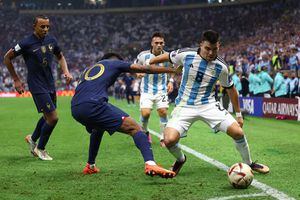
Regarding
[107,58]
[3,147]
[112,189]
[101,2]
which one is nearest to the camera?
[112,189]

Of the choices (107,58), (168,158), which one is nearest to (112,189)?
(107,58)

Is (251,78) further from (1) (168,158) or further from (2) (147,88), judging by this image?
(1) (168,158)

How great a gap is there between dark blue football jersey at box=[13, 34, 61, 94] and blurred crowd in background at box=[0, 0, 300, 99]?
23.4 m

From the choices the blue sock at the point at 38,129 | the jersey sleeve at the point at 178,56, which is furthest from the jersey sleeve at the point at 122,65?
the blue sock at the point at 38,129

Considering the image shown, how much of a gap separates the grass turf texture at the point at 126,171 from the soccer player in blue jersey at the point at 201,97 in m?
0.57

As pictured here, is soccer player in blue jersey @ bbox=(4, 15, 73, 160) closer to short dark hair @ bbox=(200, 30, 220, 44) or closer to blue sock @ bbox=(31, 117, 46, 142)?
blue sock @ bbox=(31, 117, 46, 142)

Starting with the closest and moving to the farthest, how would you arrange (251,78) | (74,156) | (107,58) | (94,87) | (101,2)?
(94,87) → (107,58) → (74,156) → (251,78) → (101,2)

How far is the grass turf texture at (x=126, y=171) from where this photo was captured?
19.7 ft

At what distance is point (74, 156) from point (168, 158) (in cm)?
180

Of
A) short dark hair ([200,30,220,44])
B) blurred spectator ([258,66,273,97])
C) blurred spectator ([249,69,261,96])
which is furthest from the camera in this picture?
blurred spectator ([249,69,261,96])

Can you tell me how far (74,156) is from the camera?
31.1 ft

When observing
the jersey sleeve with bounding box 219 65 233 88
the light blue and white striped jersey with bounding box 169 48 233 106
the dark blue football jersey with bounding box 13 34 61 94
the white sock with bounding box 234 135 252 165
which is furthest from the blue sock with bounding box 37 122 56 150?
the white sock with bounding box 234 135 252 165

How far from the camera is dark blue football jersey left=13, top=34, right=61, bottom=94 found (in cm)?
858

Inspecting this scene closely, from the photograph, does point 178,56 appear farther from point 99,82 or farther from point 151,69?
point 99,82
